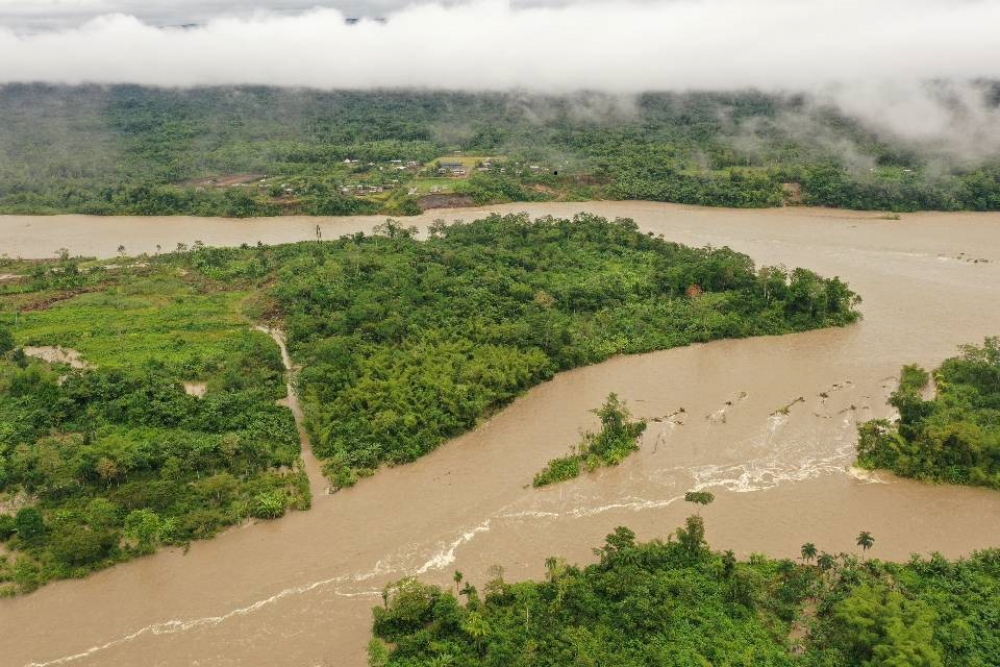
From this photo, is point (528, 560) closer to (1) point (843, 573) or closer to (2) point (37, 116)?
(1) point (843, 573)

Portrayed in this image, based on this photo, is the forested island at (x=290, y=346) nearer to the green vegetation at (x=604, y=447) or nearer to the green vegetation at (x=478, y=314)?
the green vegetation at (x=478, y=314)

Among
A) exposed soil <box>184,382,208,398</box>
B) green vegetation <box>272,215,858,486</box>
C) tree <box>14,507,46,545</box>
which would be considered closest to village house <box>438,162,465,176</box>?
green vegetation <box>272,215,858,486</box>

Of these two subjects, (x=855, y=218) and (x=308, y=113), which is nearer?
(x=855, y=218)

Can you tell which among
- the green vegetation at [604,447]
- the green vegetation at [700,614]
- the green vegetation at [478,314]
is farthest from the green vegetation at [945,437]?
the green vegetation at [478,314]

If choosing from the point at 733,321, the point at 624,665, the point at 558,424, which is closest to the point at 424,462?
the point at 558,424

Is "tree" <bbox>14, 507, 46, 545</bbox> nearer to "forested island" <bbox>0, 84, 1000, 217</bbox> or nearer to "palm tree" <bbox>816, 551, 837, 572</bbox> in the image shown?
"palm tree" <bbox>816, 551, 837, 572</bbox>

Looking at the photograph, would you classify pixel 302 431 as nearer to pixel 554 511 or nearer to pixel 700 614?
pixel 554 511
